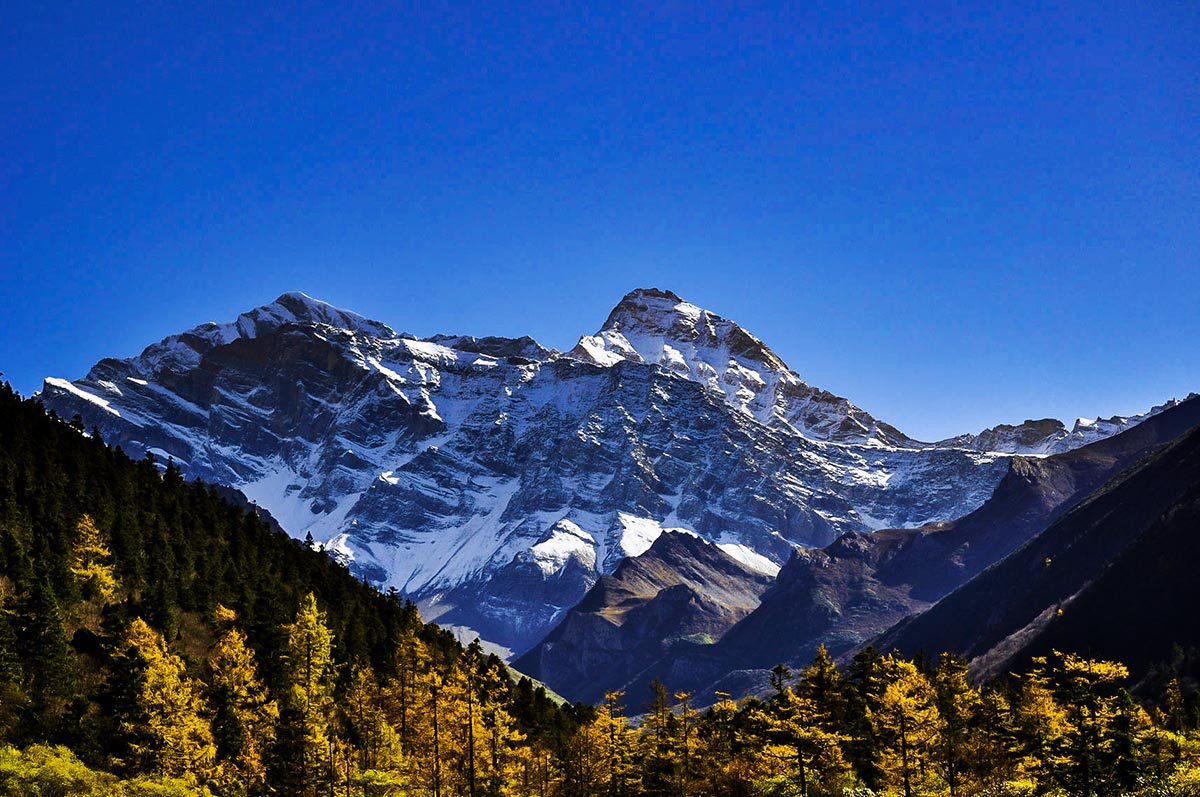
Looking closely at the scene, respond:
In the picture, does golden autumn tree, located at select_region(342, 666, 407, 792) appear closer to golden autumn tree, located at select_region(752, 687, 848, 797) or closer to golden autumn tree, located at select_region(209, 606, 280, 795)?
golden autumn tree, located at select_region(209, 606, 280, 795)

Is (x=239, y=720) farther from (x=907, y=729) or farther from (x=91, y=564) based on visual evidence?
(x=907, y=729)

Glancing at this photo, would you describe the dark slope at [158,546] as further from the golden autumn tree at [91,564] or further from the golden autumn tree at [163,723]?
the golden autumn tree at [163,723]

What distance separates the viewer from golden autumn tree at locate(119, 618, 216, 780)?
79750mm

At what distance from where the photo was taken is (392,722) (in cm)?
9512

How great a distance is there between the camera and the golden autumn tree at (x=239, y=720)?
3292 inches

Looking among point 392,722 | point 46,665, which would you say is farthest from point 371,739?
point 46,665

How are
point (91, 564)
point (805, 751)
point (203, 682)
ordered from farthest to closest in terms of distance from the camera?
point (91, 564), point (203, 682), point (805, 751)

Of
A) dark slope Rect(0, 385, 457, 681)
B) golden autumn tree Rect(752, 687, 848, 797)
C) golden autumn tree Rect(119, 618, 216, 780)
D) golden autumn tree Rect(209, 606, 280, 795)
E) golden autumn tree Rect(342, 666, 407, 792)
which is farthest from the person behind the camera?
dark slope Rect(0, 385, 457, 681)

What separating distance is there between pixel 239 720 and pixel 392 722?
13.2m

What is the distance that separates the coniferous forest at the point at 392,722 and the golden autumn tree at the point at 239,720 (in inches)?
7.1

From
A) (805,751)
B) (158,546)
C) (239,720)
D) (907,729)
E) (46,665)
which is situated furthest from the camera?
(158,546)

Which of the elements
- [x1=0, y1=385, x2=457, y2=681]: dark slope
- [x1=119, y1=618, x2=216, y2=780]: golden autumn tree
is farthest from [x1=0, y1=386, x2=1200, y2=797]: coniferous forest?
[x1=0, y1=385, x2=457, y2=681]: dark slope

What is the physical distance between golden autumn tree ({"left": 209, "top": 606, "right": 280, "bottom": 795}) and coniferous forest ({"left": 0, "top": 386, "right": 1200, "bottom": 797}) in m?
0.18

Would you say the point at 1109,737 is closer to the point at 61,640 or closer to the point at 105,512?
the point at 61,640
